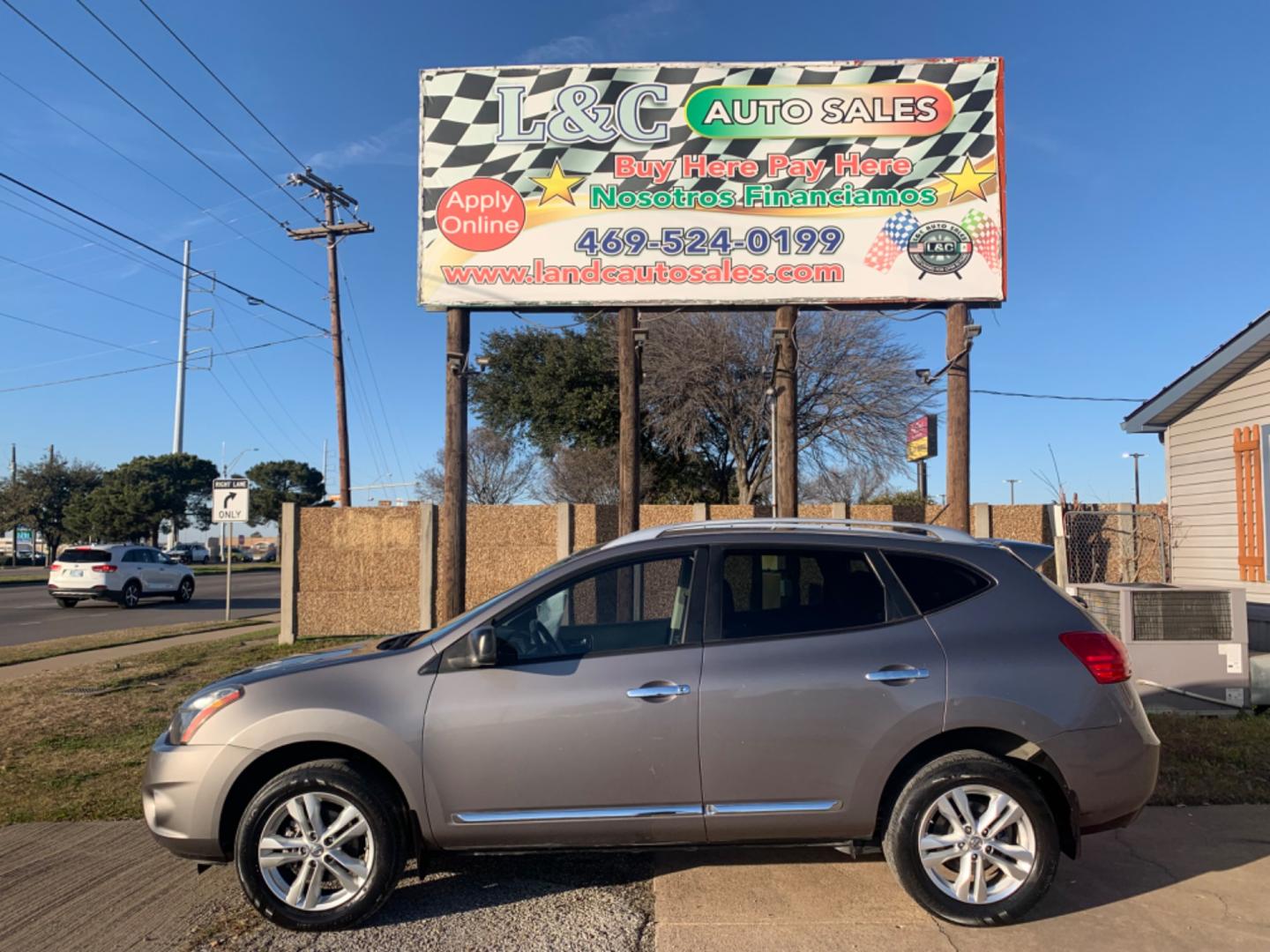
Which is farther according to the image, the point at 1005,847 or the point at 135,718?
the point at 135,718

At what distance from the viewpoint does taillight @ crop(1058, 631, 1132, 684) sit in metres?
3.94

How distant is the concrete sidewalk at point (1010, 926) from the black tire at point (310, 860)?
1.24m

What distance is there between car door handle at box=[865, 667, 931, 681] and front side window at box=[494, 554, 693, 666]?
0.87 metres

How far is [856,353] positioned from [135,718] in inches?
730

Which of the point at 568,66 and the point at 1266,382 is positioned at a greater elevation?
the point at 568,66

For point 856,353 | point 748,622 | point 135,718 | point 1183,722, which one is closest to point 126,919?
point 748,622

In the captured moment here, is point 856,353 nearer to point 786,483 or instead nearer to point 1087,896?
point 786,483

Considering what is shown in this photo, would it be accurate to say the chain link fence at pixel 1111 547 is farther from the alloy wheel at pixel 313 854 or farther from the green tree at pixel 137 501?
the green tree at pixel 137 501

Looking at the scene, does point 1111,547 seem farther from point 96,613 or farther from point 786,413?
point 96,613

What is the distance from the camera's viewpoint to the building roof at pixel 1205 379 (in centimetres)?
943

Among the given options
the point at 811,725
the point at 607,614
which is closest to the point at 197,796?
the point at 607,614

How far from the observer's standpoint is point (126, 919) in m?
3.96

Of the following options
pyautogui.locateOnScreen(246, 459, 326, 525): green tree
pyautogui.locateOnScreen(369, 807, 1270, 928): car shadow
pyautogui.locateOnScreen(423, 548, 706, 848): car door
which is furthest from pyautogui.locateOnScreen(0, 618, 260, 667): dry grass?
pyautogui.locateOnScreen(246, 459, 326, 525): green tree

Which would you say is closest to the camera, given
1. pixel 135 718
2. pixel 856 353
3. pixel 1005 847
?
pixel 1005 847
